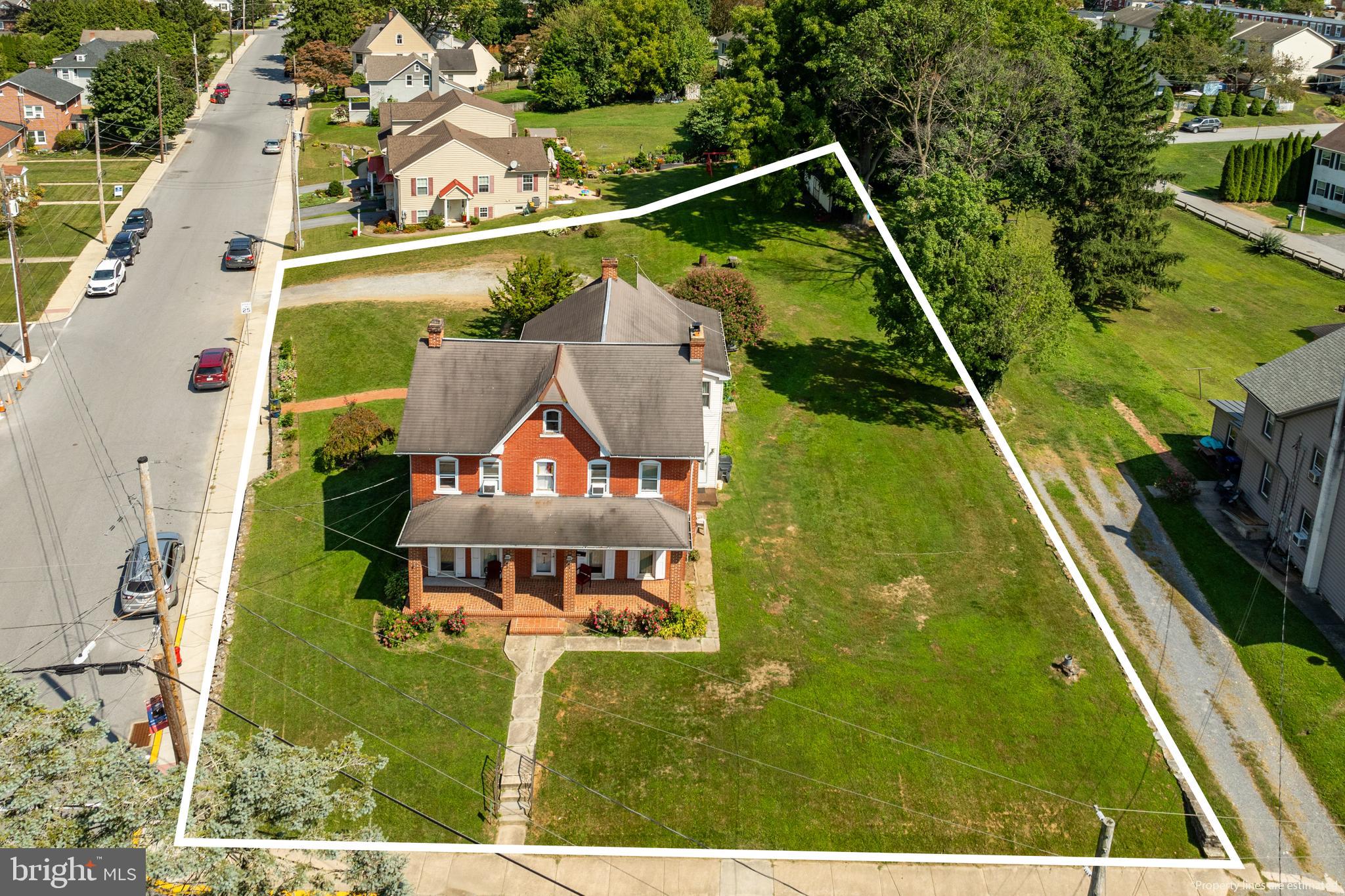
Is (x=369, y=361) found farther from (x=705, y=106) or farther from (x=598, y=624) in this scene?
(x=705, y=106)

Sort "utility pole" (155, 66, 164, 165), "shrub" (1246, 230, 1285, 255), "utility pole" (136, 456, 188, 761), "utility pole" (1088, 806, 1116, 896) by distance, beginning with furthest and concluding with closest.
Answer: "utility pole" (155, 66, 164, 165) < "shrub" (1246, 230, 1285, 255) < "utility pole" (136, 456, 188, 761) < "utility pole" (1088, 806, 1116, 896)

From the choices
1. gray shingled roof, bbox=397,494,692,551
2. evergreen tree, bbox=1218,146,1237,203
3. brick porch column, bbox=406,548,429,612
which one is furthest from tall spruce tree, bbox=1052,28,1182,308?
brick porch column, bbox=406,548,429,612

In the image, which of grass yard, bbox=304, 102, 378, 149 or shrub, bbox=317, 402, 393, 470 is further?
grass yard, bbox=304, 102, 378, 149

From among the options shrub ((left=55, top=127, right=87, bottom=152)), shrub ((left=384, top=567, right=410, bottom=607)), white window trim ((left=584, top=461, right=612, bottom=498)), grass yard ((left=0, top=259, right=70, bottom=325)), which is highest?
shrub ((left=55, top=127, right=87, bottom=152))

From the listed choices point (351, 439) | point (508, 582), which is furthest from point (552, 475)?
point (351, 439)

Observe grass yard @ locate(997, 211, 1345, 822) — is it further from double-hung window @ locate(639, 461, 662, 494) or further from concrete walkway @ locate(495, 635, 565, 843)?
concrete walkway @ locate(495, 635, 565, 843)

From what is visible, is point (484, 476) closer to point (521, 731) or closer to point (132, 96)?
point (521, 731)

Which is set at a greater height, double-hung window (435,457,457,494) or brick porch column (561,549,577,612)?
double-hung window (435,457,457,494)
